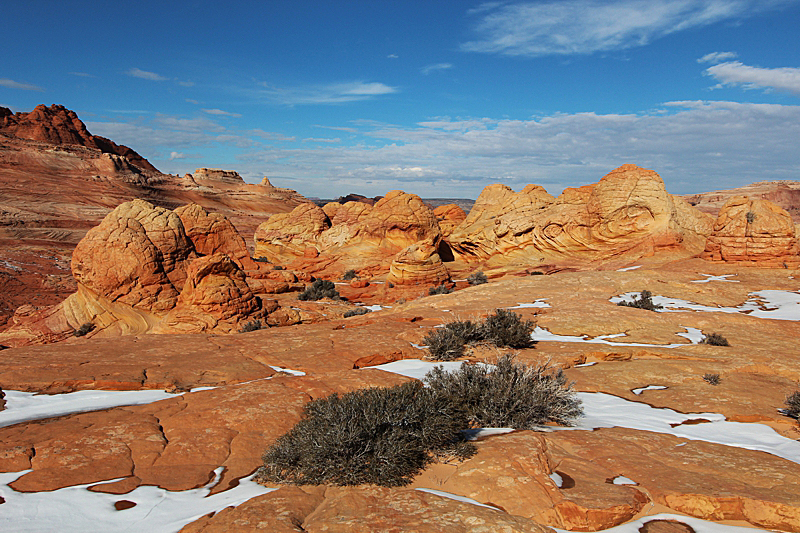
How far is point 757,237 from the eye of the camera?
69.7ft

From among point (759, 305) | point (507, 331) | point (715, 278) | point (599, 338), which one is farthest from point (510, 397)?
point (715, 278)

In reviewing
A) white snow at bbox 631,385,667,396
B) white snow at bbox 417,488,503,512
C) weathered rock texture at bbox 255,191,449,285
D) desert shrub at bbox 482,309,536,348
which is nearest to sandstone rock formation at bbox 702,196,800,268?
weathered rock texture at bbox 255,191,449,285

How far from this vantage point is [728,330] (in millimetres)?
10438

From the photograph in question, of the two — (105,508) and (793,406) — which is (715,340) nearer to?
(793,406)

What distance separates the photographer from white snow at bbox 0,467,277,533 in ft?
10.5

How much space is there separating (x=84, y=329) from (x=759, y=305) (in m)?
21.2

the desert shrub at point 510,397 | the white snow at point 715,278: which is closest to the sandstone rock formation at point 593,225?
the white snow at point 715,278

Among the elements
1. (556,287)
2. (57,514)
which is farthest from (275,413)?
(556,287)

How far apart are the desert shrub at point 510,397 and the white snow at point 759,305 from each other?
31.9ft

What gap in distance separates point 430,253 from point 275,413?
73.6 feet

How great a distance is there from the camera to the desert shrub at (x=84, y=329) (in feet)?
49.8

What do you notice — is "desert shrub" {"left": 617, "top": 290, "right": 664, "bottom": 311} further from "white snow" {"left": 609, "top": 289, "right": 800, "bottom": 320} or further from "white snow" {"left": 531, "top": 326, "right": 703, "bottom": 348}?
"white snow" {"left": 531, "top": 326, "right": 703, "bottom": 348}

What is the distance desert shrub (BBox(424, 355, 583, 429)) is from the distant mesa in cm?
10453

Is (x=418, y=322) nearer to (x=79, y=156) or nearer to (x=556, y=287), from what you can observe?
(x=556, y=287)
